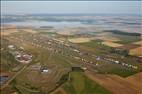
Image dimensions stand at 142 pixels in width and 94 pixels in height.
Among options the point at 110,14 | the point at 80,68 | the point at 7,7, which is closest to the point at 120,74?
the point at 80,68

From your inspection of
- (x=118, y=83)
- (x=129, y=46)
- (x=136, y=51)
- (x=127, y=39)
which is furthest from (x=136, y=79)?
(x=127, y=39)

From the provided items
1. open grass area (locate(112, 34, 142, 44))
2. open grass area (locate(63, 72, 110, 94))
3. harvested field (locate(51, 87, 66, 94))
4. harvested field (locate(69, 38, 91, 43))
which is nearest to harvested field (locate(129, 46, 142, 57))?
open grass area (locate(112, 34, 142, 44))

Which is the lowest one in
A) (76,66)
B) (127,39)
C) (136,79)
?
(76,66)

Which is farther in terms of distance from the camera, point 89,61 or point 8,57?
point 8,57

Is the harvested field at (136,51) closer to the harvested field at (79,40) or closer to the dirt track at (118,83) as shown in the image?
the dirt track at (118,83)

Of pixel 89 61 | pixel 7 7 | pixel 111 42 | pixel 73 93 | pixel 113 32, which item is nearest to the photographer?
pixel 73 93

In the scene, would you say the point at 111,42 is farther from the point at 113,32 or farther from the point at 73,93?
the point at 73,93

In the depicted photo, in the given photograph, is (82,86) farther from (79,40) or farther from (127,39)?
(79,40)

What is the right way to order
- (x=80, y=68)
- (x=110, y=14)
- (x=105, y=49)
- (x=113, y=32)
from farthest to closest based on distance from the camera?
(x=110, y=14) → (x=113, y=32) → (x=105, y=49) → (x=80, y=68)
